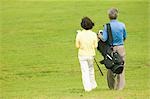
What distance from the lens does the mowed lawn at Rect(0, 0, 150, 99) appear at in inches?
601

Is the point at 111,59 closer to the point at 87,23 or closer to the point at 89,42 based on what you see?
the point at 89,42

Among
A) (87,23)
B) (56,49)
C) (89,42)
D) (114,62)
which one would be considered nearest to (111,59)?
(114,62)

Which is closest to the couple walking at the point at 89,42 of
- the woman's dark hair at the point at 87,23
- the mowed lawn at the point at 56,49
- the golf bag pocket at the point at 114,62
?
the woman's dark hair at the point at 87,23

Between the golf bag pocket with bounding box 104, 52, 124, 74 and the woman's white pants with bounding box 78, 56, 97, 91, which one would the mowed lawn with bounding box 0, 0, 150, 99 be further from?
the golf bag pocket with bounding box 104, 52, 124, 74

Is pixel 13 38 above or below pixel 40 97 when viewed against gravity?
below

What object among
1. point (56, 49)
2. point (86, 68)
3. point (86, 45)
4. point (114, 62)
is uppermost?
point (86, 45)

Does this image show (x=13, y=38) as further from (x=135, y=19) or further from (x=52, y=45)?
(x=135, y=19)

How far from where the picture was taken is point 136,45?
3017 centimetres

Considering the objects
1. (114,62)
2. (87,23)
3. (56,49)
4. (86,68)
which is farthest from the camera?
(56,49)

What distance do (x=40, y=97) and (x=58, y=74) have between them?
11.0 m

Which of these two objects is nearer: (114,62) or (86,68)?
(114,62)

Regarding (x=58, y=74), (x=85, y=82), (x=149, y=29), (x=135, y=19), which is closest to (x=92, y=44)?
(x=85, y=82)

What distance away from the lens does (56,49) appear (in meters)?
29.3

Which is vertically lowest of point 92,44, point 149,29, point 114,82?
point 149,29
